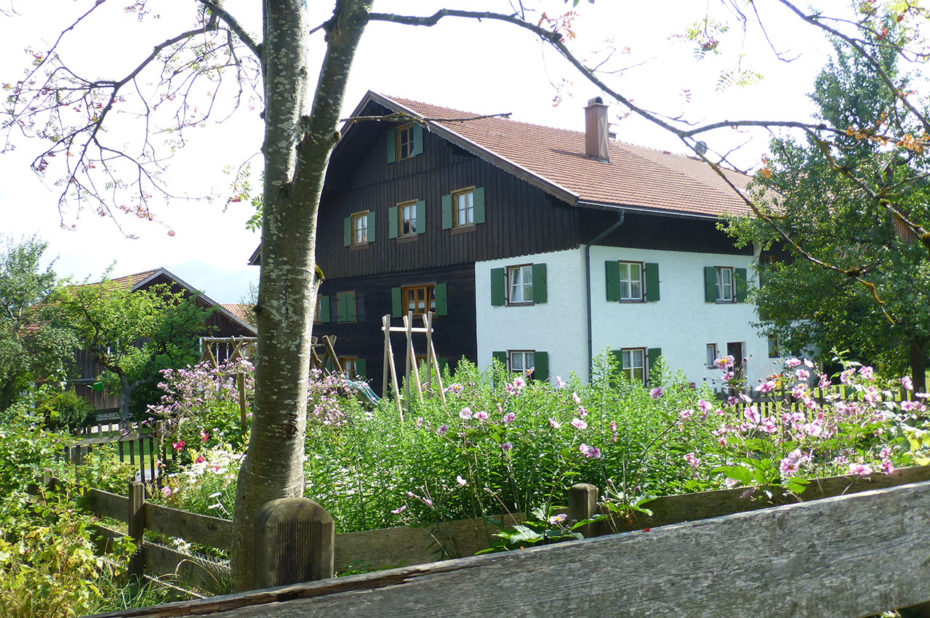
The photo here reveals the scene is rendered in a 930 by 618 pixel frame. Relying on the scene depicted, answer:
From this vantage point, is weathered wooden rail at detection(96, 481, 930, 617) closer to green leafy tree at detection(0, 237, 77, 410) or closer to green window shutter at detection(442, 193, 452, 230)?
green window shutter at detection(442, 193, 452, 230)

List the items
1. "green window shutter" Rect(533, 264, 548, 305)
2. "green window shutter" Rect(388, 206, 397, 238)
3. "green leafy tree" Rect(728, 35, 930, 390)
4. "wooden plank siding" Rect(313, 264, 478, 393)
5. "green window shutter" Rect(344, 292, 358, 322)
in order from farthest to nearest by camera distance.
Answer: "green window shutter" Rect(344, 292, 358, 322), "green window shutter" Rect(388, 206, 397, 238), "wooden plank siding" Rect(313, 264, 478, 393), "green window shutter" Rect(533, 264, 548, 305), "green leafy tree" Rect(728, 35, 930, 390)

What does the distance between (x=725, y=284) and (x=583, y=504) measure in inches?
819

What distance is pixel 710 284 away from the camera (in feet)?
68.2

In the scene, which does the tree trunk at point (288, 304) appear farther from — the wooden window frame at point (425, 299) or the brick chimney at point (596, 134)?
the brick chimney at point (596, 134)

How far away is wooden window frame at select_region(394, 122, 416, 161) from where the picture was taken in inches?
878

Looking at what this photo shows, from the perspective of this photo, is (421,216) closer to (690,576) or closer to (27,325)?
(27,325)

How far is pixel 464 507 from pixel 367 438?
1424 mm

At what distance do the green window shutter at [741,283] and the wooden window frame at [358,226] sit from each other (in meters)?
10.9

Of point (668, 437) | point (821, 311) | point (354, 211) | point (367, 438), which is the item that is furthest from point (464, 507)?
point (354, 211)

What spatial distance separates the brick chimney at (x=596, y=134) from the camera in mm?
22250

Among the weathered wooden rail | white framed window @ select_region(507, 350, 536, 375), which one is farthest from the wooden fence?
white framed window @ select_region(507, 350, 536, 375)

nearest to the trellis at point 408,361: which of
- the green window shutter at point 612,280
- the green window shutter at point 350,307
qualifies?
the green window shutter at point 612,280

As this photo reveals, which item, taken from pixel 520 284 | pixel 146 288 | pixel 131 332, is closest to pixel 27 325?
pixel 146 288

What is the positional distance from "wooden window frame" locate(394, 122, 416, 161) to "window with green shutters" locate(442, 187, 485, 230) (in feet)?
7.27
